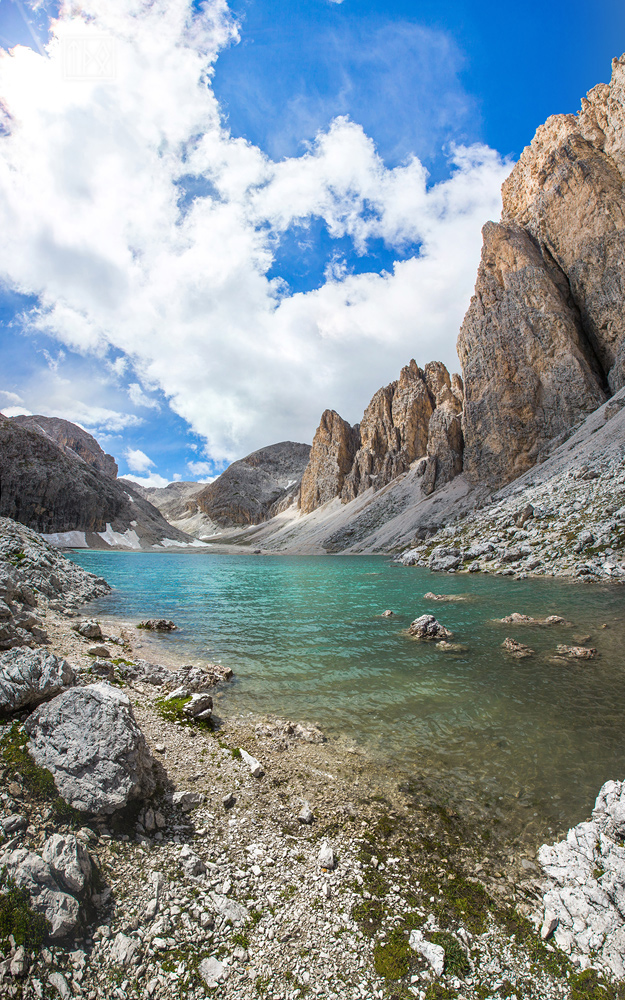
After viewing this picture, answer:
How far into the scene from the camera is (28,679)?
21.2 feet

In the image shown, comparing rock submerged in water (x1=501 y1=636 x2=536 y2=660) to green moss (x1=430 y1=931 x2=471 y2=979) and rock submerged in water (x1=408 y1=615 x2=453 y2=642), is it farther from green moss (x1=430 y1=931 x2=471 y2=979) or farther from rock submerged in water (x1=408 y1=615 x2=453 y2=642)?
green moss (x1=430 y1=931 x2=471 y2=979)

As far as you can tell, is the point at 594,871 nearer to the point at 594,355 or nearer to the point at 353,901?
the point at 353,901

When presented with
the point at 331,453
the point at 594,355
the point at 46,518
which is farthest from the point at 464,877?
the point at 331,453

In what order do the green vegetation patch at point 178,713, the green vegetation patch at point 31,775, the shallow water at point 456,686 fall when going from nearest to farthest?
the green vegetation patch at point 31,775, the shallow water at point 456,686, the green vegetation patch at point 178,713

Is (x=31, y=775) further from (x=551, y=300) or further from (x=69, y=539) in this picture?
(x=69, y=539)

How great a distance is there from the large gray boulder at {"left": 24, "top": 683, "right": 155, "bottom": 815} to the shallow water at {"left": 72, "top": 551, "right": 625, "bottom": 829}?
4.78 metres

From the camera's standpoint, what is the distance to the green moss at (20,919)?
3434mm

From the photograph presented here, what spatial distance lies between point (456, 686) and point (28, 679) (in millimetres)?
10711

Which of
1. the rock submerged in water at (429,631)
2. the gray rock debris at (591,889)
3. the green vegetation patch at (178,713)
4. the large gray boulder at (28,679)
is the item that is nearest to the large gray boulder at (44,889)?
the large gray boulder at (28,679)

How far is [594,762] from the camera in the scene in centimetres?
753

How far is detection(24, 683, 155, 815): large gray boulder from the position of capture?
16.9 feet

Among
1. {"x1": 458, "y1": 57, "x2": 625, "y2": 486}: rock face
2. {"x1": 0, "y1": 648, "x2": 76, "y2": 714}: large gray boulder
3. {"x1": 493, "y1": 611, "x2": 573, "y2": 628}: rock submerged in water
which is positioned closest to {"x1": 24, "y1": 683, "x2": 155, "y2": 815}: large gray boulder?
{"x1": 0, "y1": 648, "x2": 76, "y2": 714}: large gray boulder

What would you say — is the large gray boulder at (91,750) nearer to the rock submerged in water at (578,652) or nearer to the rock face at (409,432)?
the rock submerged in water at (578,652)

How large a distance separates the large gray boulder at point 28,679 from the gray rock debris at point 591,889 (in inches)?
296
